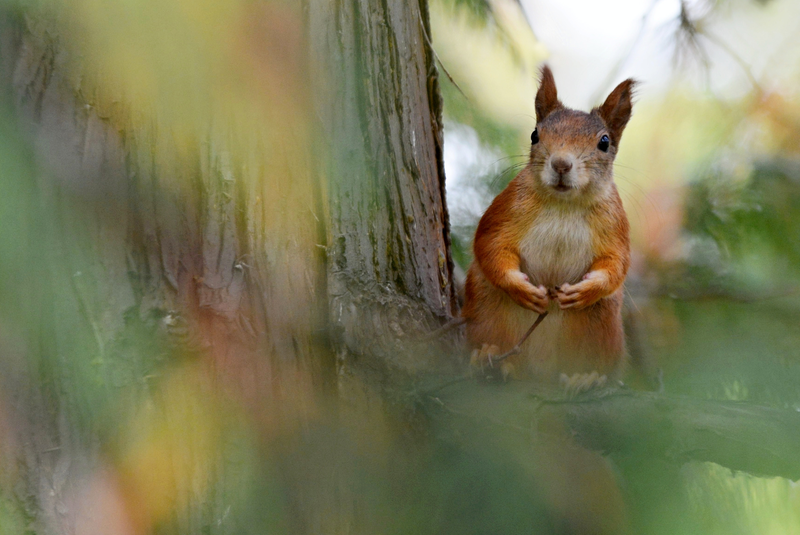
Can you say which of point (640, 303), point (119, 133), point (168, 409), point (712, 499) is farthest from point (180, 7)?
point (640, 303)

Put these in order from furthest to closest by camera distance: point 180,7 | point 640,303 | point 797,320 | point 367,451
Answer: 1. point 640,303
2. point 797,320
3. point 367,451
4. point 180,7

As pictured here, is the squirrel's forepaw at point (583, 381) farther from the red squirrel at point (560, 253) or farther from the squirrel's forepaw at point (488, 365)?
the squirrel's forepaw at point (488, 365)

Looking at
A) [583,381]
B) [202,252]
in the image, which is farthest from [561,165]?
[202,252]

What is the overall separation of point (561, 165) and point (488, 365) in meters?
0.53

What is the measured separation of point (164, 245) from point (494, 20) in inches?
53.1

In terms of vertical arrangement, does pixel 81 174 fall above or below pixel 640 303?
above

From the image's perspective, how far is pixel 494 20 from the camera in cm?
199

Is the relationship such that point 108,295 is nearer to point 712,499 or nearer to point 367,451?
point 367,451

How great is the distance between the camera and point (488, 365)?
127cm

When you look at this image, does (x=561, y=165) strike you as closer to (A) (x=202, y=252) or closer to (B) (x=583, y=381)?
(B) (x=583, y=381)

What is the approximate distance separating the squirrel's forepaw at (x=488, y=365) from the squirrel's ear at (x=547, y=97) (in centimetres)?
64

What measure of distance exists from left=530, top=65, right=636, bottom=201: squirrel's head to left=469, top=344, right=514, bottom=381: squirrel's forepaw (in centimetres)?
41

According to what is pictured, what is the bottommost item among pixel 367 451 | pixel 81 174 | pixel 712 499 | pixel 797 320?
pixel 712 499

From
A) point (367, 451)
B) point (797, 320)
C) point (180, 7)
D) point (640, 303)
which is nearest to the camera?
point (180, 7)
